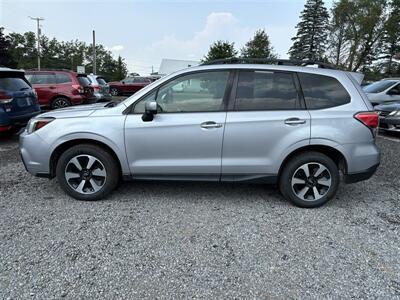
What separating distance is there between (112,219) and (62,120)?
137cm

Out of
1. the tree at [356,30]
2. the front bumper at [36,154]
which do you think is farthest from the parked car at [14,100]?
the tree at [356,30]

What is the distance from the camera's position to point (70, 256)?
9.16ft

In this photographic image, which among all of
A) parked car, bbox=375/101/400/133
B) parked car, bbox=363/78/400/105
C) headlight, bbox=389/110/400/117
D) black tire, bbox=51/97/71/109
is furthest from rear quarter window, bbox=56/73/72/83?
parked car, bbox=363/78/400/105

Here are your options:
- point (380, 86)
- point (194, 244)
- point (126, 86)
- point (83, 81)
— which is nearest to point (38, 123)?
point (194, 244)

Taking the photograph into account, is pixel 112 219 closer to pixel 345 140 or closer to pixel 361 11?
pixel 345 140

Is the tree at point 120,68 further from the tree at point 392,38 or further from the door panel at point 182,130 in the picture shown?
the door panel at point 182,130

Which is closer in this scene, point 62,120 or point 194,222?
point 194,222

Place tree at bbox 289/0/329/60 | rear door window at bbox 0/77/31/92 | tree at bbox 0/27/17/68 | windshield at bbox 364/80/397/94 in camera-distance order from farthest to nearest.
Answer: tree at bbox 289/0/329/60
tree at bbox 0/27/17/68
windshield at bbox 364/80/397/94
rear door window at bbox 0/77/31/92

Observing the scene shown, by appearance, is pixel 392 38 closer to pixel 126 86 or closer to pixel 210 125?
pixel 126 86

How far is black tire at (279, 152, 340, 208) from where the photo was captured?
3783mm

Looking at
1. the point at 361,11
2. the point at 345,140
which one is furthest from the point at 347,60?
the point at 345,140

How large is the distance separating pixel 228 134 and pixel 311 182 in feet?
3.89

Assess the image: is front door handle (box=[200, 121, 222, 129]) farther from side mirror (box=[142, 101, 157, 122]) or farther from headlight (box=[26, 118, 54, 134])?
headlight (box=[26, 118, 54, 134])

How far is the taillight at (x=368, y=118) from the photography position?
3678 millimetres
